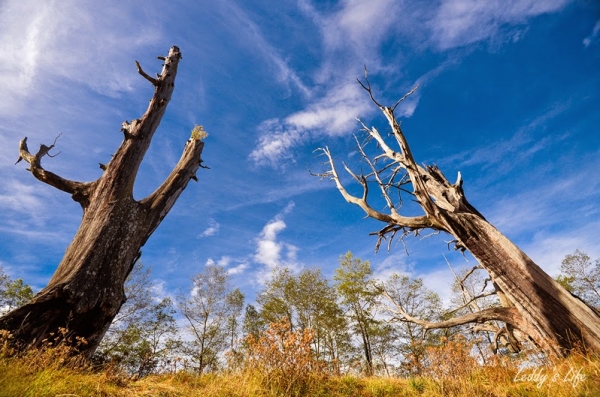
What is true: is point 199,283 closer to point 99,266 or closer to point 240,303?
point 240,303

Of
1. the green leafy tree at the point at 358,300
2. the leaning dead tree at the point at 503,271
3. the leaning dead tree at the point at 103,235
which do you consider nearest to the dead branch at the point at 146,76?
the leaning dead tree at the point at 103,235

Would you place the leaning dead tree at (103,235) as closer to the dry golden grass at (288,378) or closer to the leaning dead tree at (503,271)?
the dry golden grass at (288,378)

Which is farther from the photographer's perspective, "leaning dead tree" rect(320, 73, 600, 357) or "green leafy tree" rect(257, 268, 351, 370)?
"green leafy tree" rect(257, 268, 351, 370)

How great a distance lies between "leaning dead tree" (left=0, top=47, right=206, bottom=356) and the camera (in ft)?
12.9

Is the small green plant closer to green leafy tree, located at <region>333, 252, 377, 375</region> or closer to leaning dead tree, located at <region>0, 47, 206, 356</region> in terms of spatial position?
leaning dead tree, located at <region>0, 47, 206, 356</region>

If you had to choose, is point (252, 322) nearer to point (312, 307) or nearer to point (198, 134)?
point (312, 307)

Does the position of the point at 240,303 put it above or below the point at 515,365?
above

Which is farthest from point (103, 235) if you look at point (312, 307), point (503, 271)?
point (312, 307)

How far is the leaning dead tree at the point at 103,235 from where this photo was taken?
3936mm

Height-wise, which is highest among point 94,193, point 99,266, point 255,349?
point 94,193

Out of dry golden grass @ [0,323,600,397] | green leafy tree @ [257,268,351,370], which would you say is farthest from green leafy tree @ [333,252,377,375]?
dry golden grass @ [0,323,600,397]

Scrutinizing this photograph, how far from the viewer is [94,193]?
18.2ft

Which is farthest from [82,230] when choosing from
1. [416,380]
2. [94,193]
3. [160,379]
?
[416,380]

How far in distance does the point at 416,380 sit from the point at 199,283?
59.5 ft
